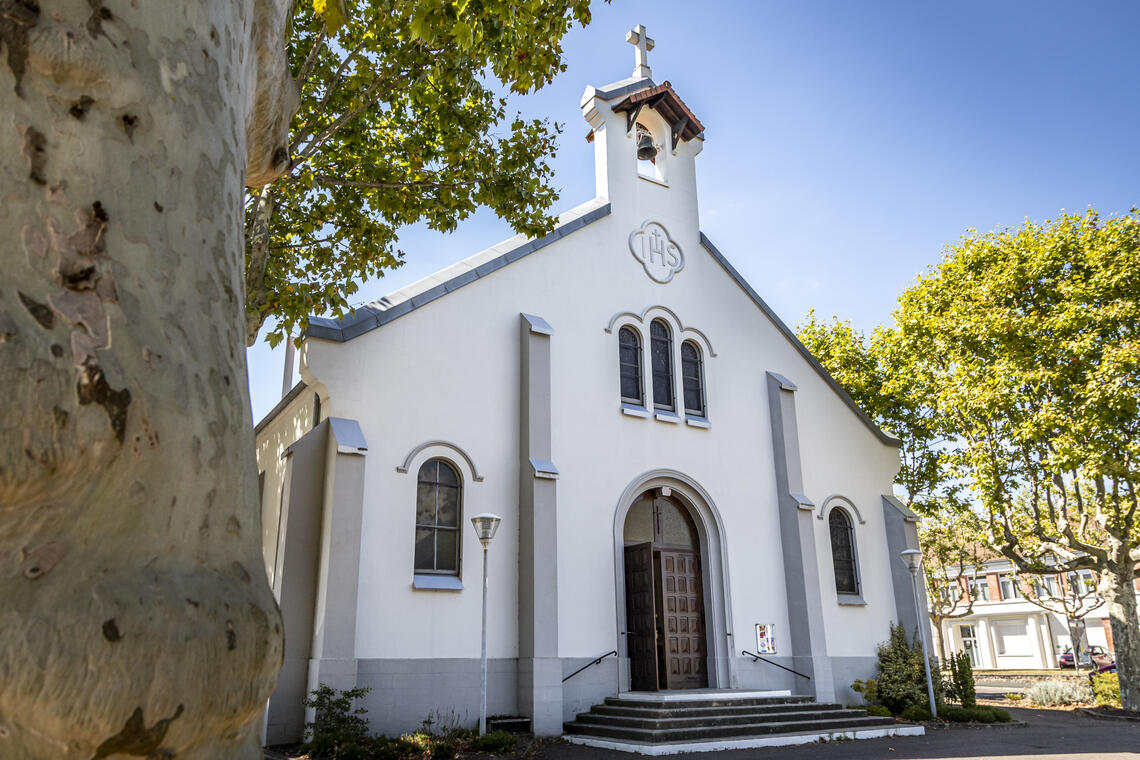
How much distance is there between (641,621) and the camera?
14859mm

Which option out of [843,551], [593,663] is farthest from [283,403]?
[843,551]

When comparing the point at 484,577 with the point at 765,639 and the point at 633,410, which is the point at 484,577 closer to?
the point at 633,410

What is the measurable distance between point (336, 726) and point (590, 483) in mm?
6099

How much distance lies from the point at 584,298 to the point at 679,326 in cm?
248

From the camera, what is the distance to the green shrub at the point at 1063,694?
21.2 meters

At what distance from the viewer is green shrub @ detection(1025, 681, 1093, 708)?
21.2 meters

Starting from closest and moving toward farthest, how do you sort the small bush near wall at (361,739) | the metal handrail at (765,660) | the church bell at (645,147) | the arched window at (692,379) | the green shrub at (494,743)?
the small bush near wall at (361,739) < the green shrub at (494,743) < the metal handrail at (765,660) < the arched window at (692,379) < the church bell at (645,147)

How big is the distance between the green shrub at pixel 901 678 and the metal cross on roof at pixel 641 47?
14474 mm

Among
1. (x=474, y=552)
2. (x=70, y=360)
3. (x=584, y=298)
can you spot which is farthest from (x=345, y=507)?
(x=70, y=360)

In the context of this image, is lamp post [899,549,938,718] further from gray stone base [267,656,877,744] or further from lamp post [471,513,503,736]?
lamp post [471,513,503,736]

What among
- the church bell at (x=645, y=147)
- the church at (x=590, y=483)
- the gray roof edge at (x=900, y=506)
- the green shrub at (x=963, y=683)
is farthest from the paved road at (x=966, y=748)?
the church bell at (x=645, y=147)

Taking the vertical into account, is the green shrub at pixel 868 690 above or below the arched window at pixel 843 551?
below

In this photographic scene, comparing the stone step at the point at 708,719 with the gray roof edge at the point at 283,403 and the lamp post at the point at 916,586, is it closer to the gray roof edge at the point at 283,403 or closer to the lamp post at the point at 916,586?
the lamp post at the point at 916,586

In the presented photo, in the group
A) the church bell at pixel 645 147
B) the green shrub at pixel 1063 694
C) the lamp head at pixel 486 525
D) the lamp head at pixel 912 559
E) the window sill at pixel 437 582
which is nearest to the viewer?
the lamp head at pixel 486 525
